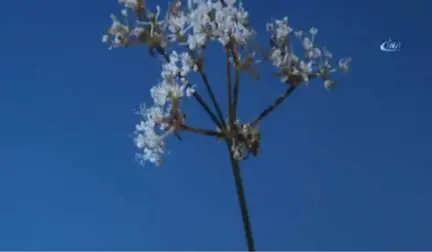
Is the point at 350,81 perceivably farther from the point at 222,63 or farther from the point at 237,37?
the point at 237,37

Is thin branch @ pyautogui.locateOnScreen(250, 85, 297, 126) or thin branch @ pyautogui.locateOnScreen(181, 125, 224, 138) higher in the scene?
thin branch @ pyautogui.locateOnScreen(250, 85, 297, 126)

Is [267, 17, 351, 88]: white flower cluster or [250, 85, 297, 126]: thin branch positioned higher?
[267, 17, 351, 88]: white flower cluster

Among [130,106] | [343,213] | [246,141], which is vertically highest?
[130,106]

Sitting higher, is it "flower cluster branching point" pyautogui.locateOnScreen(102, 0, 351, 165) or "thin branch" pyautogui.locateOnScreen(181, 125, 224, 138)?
"flower cluster branching point" pyautogui.locateOnScreen(102, 0, 351, 165)

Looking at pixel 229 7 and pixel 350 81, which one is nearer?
pixel 229 7

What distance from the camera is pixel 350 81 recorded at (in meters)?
0.87

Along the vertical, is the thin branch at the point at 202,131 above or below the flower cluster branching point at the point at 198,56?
below

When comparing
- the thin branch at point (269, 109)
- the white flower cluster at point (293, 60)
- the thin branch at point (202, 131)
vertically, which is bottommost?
the thin branch at point (202, 131)

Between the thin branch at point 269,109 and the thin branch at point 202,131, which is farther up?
the thin branch at point 269,109

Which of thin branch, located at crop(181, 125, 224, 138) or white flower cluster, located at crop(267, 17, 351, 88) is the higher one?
white flower cluster, located at crop(267, 17, 351, 88)

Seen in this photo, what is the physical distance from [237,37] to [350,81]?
0.47m

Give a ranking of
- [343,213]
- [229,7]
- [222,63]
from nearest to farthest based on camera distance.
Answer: [229,7], [222,63], [343,213]

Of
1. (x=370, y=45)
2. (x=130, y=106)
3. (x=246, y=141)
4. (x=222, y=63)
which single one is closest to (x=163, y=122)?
(x=246, y=141)

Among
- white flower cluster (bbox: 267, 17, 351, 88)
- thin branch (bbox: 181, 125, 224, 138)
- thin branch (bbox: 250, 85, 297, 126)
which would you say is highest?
white flower cluster (bbox: 267, 17, 351, 88)
